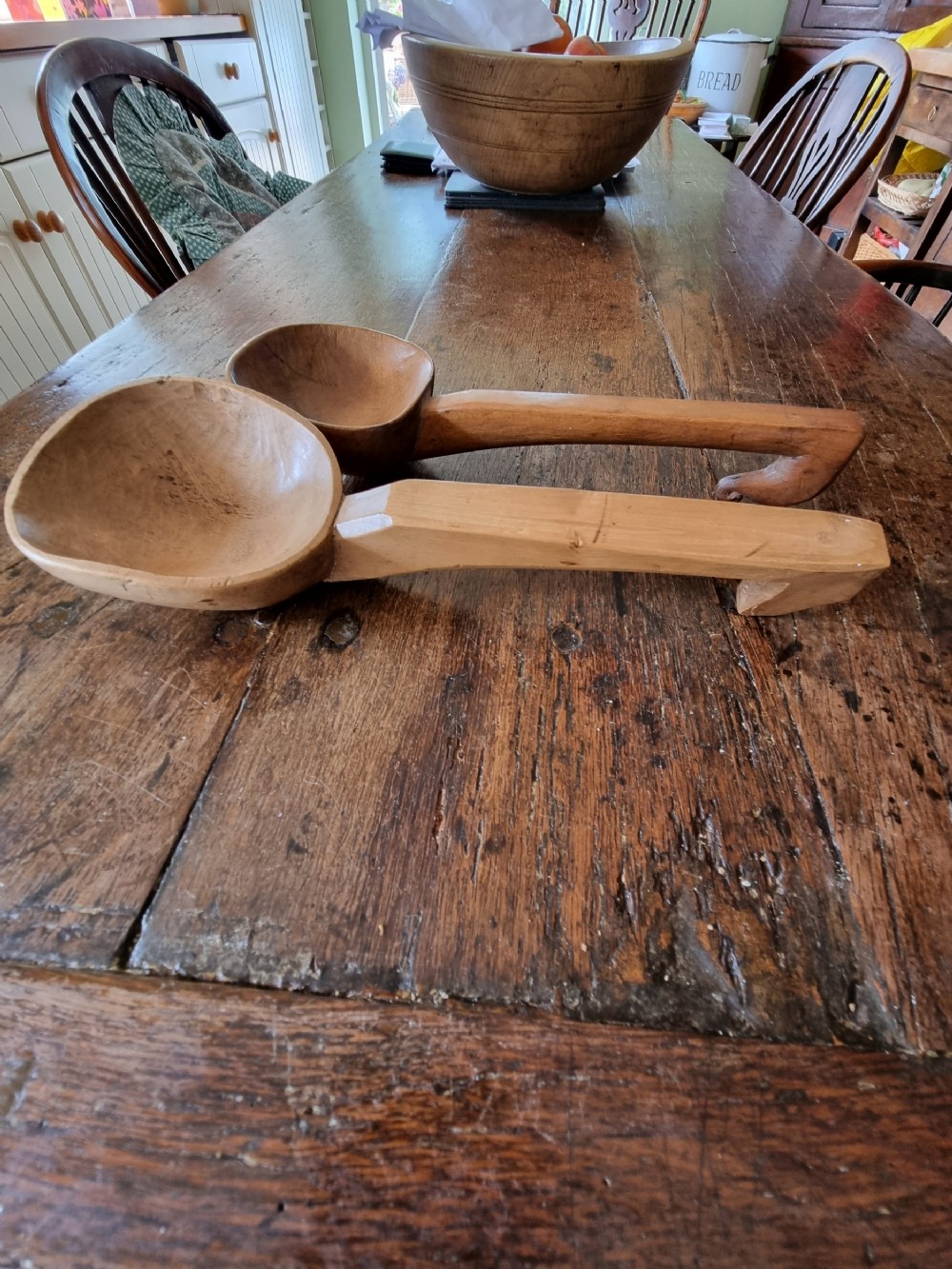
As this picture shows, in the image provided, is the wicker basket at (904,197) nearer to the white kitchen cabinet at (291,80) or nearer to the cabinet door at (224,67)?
the cabinet door at (224,67)

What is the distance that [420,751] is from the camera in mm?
289

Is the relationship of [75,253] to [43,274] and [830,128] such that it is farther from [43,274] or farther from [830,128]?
[830,128]

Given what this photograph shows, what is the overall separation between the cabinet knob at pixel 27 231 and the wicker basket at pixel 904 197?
2179 millimetres

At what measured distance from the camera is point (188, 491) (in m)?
0.38

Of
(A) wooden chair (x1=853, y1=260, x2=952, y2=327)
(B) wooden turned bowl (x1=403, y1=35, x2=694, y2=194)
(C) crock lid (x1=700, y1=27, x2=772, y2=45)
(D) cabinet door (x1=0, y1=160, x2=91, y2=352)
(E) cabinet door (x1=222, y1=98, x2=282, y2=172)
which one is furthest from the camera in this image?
(C) crock lid (x1=700, y1=27, x2=772, y2=45)

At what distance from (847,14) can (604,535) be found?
3741mm

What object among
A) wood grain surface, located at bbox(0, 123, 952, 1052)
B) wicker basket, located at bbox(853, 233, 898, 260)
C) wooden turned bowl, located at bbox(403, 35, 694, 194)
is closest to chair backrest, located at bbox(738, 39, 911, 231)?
wooden turned bowl, located at bbox(403, 35, 694, 194)

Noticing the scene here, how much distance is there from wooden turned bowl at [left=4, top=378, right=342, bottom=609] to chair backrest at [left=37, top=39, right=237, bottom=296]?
0.56 metres

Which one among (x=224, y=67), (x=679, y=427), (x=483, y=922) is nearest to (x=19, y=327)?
(x=224, y=67)

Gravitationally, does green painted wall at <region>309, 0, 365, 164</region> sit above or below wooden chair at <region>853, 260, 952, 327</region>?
below

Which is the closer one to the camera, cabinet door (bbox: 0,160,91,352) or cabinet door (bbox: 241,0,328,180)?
cabinet door (bbox: 0,160,91,352)

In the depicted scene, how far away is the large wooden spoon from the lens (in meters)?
0.31

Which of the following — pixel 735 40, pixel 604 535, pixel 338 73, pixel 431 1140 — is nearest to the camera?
pixel 431 1140

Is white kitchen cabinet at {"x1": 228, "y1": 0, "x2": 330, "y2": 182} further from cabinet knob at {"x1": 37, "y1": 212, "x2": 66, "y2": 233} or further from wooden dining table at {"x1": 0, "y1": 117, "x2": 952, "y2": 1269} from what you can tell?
wooden dining table at {"x1": 0, "y1": 117, "x2": 952, "y2": 1269}
